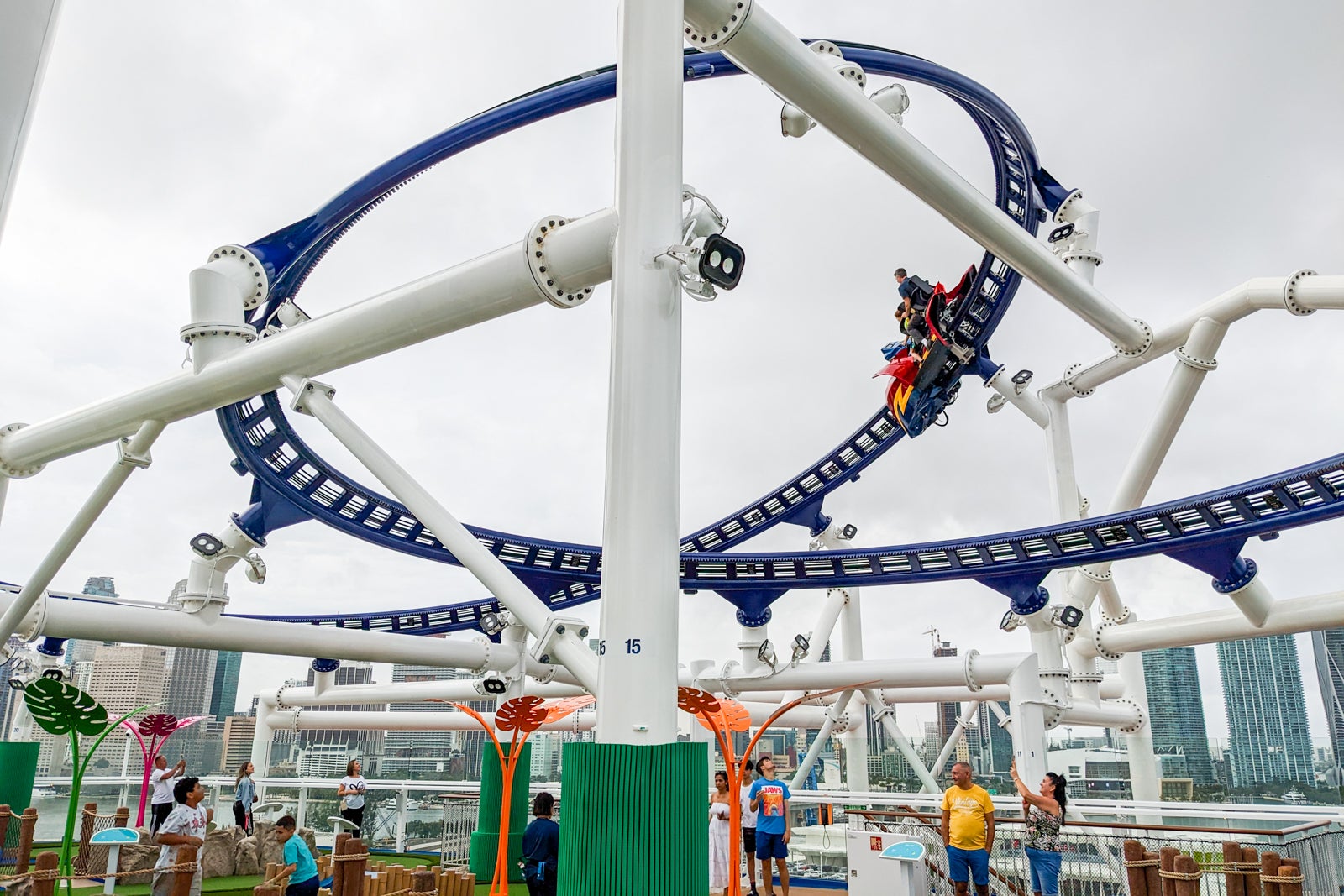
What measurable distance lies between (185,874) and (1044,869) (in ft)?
22.5

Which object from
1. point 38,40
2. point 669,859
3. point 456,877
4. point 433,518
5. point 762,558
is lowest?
point 456,877

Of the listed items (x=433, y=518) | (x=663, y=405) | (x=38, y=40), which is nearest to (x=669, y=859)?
(x=663, y=405)

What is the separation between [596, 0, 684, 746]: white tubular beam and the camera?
5.40 m

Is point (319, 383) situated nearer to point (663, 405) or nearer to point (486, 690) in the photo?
point (663, 405)

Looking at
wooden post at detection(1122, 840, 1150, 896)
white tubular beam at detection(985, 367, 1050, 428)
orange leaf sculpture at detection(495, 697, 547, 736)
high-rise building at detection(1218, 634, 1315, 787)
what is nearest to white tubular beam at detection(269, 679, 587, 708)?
orange leaf sculpture at detection(495, 697, 547, 736)

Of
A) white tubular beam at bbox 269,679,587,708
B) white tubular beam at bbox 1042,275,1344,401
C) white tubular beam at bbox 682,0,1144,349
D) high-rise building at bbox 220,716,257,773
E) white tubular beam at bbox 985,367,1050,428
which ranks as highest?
white tubular beam at bbox 985,367,1050,428

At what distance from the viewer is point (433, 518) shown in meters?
7.53

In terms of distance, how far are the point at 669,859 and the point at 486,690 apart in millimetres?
9151

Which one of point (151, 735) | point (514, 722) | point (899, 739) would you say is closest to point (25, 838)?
point (151, 735)

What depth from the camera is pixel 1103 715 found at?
15.2m

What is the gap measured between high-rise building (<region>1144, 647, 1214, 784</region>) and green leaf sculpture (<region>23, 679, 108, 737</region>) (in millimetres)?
14804

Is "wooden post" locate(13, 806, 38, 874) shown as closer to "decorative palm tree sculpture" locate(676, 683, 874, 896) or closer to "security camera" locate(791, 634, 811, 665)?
"decorative palm tree sculpture" locate(676, 683, 874, 896)

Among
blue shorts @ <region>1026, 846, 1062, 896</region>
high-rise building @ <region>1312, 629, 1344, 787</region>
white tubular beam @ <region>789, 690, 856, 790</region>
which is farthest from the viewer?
high-rise building @ <region>1312, 629, 1344, 787</region>

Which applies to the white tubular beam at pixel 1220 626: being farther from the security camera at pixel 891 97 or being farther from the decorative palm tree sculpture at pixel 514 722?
the decorative palm tree sculpture at pixel 514 722
